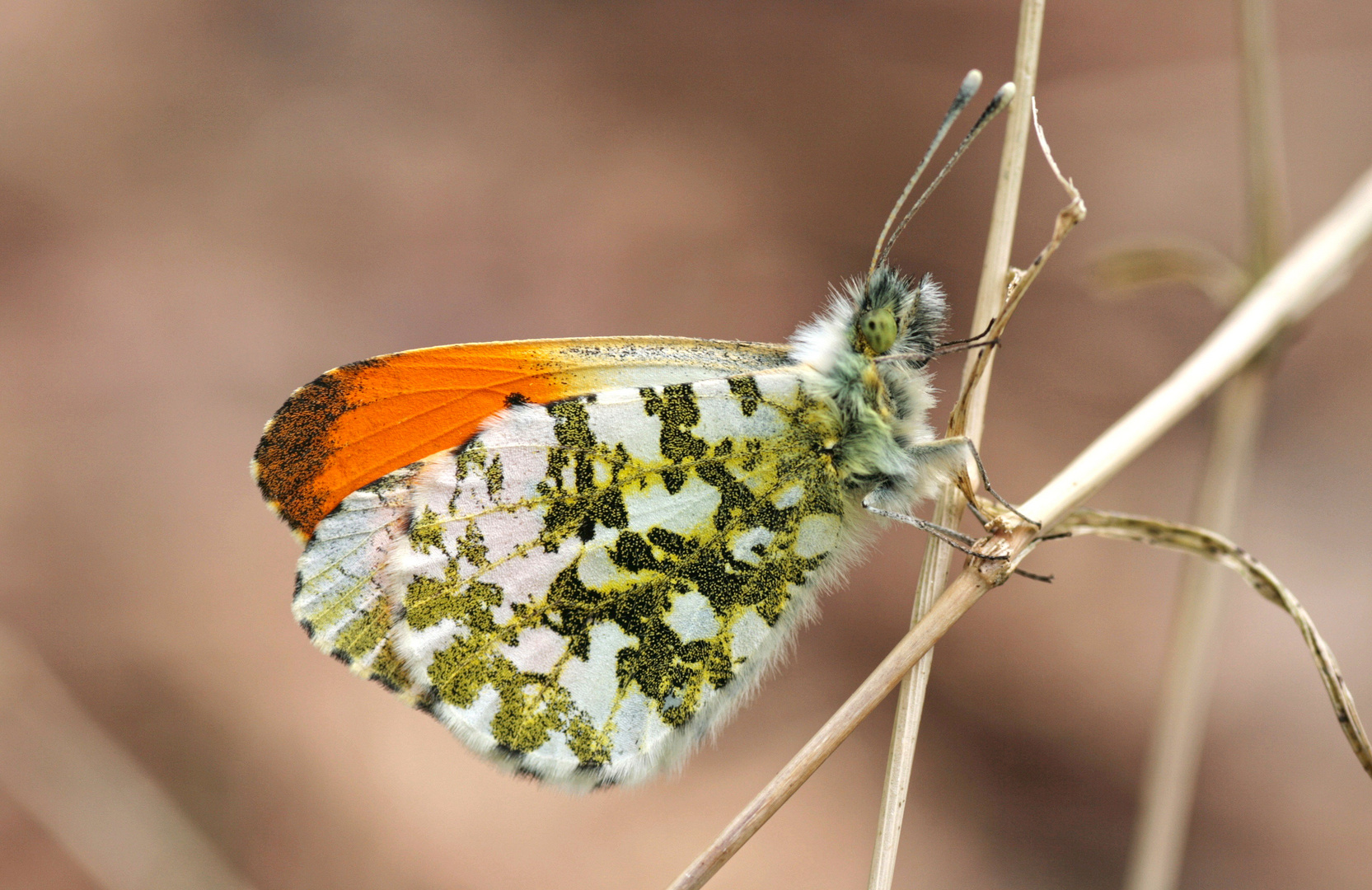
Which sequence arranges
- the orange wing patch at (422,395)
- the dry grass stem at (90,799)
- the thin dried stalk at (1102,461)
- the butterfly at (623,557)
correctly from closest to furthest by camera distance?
the thin dried stalk at (1102,461)
the butterfly at (623,557)
the orange wing patch at (422,395)
the dry grass stem at (90,799)

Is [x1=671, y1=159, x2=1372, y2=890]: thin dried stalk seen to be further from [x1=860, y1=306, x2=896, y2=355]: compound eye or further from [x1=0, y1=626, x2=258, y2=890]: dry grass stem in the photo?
[x1=0, y1=626, x2=258, y2=890]: dry grass stem

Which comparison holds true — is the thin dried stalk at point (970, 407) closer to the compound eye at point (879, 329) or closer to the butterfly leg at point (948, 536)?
the butterfly leg at point (948, 536)

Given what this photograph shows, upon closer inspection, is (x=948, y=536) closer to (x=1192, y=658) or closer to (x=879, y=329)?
(x=879, y=329)

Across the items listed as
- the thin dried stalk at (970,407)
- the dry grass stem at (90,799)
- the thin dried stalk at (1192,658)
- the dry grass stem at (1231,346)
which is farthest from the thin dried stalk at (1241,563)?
the dry grass stem at (90,799)

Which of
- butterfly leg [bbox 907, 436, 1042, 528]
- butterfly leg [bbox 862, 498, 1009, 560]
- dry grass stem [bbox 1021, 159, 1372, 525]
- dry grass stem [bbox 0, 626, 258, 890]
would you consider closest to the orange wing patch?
butterfly leg [bbox 907, 436, 1042, 528]

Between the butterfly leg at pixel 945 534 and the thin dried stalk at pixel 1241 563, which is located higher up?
the thin dried stalk at pixel 1241 563

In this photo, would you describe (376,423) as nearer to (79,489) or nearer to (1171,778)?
(1171,778)
